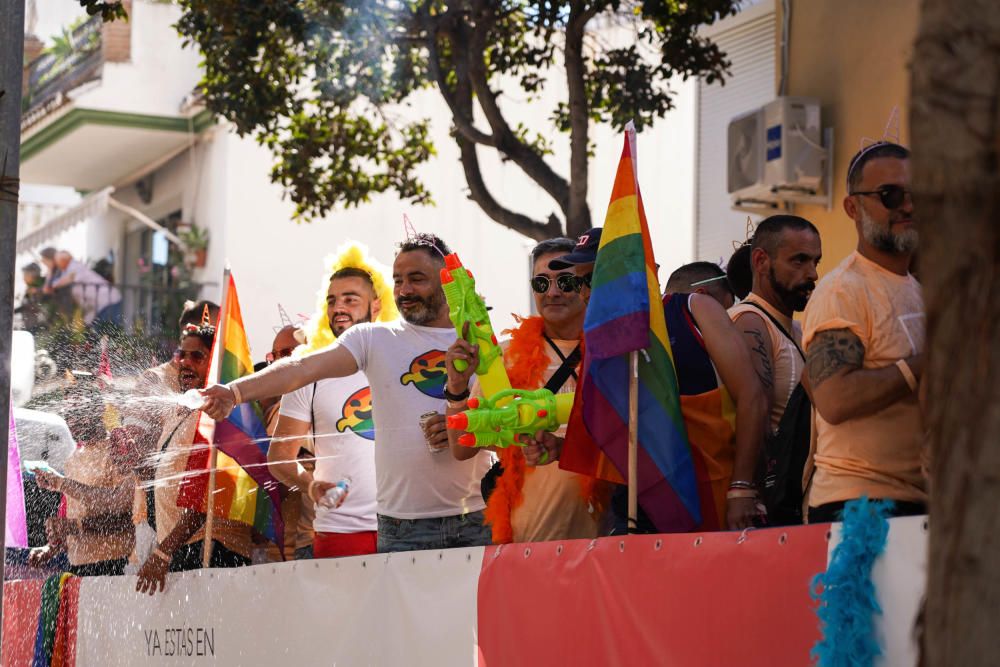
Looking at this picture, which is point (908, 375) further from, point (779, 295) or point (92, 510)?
point (92, 510)

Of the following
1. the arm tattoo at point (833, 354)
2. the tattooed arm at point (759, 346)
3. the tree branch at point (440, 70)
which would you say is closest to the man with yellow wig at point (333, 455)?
the tattooed arm at point (759, 346)

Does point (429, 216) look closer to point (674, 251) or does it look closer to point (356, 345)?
point (674, 251)

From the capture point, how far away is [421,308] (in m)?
5.50

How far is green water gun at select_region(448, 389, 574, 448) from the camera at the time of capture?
4.46 meters

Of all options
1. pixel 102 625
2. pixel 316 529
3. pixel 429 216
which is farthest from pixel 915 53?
pixel 429 216

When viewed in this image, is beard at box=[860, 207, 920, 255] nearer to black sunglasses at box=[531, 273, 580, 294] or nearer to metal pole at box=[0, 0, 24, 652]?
black sunglasses at box=[531, 273, 580, 294]

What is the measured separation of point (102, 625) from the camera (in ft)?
21.5

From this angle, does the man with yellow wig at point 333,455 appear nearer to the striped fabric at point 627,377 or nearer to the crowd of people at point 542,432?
the crowd of people at point 542,432

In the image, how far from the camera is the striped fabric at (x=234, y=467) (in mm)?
6156

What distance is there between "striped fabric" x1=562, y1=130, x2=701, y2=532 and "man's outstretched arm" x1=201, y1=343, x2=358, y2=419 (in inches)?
46.6

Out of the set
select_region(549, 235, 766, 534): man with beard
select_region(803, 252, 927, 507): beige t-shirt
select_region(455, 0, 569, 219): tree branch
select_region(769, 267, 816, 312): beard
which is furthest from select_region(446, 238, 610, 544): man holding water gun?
select_region(455, 0, 569, 219): tree branch

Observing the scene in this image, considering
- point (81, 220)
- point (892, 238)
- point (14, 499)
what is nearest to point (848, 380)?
point (892, 238)

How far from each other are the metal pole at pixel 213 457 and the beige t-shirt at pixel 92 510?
32.7 inches

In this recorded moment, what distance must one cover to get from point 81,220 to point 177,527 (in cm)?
1622
